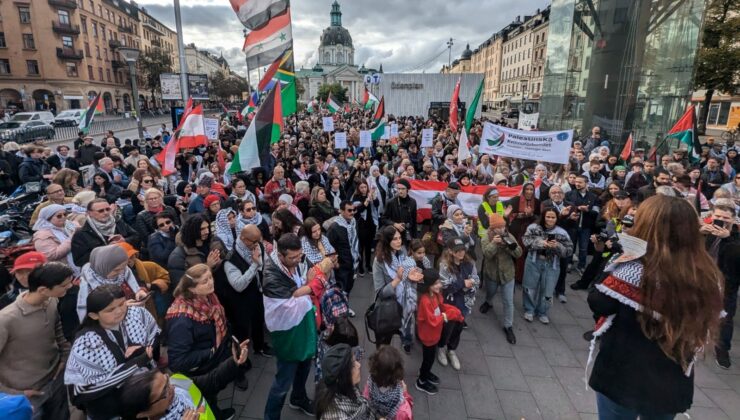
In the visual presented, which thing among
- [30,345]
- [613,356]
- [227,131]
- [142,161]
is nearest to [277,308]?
[30,345]

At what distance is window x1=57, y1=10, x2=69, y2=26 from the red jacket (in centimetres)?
6919

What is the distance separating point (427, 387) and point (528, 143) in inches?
240

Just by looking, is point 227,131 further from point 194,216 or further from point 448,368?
point 448,368

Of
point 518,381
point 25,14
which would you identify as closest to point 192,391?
point 518,381

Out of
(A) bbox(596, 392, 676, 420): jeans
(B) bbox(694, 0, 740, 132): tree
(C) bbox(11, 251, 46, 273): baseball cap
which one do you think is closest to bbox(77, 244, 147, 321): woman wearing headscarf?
(C) bbox(11, 251, 46, 273): baseball cap

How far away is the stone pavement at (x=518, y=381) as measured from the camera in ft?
13.0

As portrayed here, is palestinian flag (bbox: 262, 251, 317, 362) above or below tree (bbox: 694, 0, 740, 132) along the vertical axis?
below

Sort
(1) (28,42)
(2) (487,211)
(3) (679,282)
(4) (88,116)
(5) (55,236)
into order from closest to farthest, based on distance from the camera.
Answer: (3) (679,282), (5) (55,236), (2) (487,211), (4) (88,116), (1) (28,42)

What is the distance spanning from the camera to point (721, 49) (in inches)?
1013

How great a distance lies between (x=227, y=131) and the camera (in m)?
18.8

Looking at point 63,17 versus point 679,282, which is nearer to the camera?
point 679,282

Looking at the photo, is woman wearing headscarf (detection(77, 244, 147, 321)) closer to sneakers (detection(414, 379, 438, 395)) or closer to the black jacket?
the black jacket

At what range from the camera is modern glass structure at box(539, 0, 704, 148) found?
1450cm

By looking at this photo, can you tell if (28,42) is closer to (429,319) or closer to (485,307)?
(485,307)
